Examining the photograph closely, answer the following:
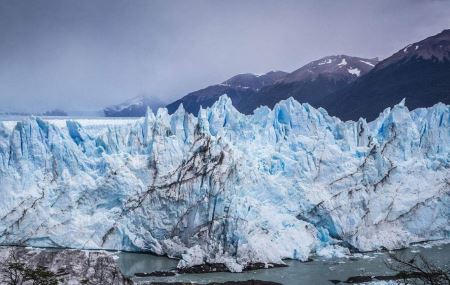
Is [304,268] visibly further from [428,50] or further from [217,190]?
[428,50]

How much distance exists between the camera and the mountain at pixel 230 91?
74.4m

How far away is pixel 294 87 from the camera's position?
70938 millimetres

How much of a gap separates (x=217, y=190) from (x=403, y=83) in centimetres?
4074

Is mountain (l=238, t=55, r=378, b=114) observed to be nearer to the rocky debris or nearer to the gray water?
the gray water

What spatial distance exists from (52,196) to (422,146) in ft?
64.2

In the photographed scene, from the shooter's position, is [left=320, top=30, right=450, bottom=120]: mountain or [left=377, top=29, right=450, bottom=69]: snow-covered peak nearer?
[left=320, top=30, right=450, bottom=120]: mountain

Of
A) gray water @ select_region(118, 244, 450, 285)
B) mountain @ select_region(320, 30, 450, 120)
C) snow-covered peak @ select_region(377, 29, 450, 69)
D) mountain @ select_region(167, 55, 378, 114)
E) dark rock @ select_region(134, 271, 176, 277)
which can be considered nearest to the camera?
gray water @ select_region(118, 244, 450, 285)

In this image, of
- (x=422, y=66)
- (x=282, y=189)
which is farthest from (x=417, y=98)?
(x=282, y=189)

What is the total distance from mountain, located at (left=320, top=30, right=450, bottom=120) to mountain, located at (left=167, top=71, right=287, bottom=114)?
18.9 meters

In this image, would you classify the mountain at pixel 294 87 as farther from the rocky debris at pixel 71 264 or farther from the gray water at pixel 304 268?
the rocky debris at pixel 71 264

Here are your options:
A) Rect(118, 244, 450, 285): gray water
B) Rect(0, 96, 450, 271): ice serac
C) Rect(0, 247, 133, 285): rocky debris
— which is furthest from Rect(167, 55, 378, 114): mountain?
Rect(0, 247, 133, 285): rocky debris

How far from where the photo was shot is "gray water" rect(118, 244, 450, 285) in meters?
18.3

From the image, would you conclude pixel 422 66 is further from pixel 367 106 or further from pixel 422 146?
pixel 422 146

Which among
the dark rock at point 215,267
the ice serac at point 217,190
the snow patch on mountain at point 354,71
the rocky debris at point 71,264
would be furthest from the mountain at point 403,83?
the rocky debris at point 71,264
